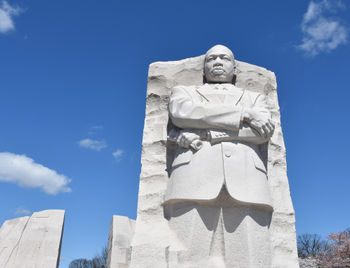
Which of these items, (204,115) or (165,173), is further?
(165,173)

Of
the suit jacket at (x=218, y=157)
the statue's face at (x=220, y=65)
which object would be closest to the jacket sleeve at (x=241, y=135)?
the suit jacket at (x=218, y=157)

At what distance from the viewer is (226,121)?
4148 mm

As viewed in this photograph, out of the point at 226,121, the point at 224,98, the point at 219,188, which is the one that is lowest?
the point at 219,188

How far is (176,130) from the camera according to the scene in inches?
180

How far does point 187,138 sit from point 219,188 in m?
0.72

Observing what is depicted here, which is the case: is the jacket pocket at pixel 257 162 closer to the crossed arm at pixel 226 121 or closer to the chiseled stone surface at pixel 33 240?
the crossed arm at pixel 226 121

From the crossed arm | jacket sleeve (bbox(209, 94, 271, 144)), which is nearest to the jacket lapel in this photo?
the crossed arm

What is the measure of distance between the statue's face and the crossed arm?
81 cm

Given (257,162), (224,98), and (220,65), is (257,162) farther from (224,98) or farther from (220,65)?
(220,65)

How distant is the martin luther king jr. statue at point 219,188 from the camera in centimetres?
387

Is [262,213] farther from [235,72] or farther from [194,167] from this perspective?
[235,72]

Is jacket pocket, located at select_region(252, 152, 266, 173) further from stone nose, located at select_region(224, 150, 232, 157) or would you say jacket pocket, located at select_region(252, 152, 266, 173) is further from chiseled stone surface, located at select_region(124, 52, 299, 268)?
chiseled stone surface, located at select_region(124, 52, 299, 268)

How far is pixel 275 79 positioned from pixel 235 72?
0.79 m

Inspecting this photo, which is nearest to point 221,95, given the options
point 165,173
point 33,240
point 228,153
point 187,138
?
point 187,138
